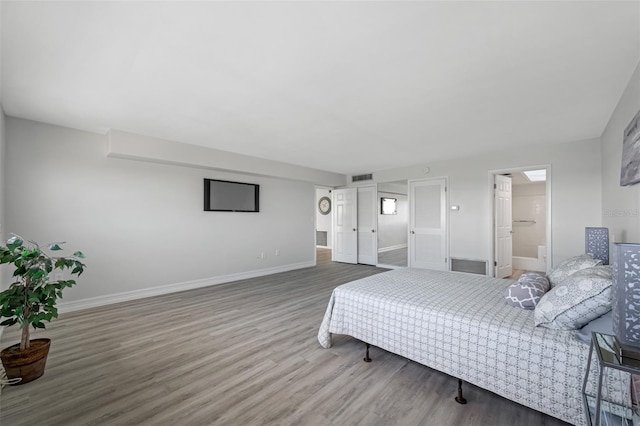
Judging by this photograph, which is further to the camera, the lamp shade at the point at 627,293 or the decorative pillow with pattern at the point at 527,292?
the decorative pillow with pattern at the point at 527,292

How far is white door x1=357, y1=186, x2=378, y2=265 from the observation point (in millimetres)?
6695

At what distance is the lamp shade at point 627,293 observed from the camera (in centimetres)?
99

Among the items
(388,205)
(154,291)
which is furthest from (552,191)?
(154,291)

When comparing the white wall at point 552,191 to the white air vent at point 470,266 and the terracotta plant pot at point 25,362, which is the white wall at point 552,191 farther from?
the terracotta plant pot at point 25,362

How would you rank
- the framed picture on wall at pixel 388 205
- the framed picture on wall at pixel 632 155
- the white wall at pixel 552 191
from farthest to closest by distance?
the framed picture on wall at pixel 388 205
the white wall at pixel 552 191
the framed picture on wall at pixel 632 155

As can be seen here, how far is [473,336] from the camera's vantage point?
5.73 feet

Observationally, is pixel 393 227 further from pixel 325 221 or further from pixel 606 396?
pixel 606 396

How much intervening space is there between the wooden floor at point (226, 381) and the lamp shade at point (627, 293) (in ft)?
3.18

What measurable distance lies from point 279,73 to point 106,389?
8.86ft

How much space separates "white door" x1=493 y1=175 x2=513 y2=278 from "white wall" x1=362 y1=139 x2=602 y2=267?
220mm

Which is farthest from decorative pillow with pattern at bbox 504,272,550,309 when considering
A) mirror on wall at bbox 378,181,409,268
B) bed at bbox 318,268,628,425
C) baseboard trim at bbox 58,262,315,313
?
mirror on wall at bbox 378,181,409,268

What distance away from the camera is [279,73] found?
6.94ft

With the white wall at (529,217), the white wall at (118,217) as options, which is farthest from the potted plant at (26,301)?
the white wall at (529,217)

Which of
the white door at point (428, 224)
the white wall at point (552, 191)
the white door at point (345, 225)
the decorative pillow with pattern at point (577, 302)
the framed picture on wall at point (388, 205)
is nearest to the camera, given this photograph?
the decorative pillow with pattern at point (577, 302)
